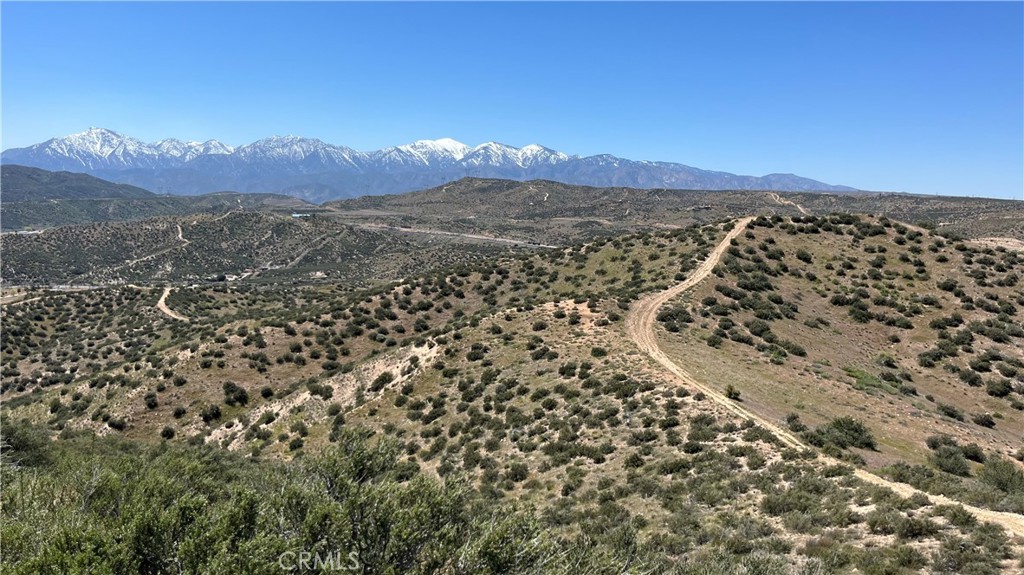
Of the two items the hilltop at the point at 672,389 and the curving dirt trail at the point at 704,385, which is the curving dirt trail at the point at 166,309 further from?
the curving dirt trail at the point at 704,385

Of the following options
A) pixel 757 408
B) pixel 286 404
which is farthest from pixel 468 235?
pixel 757 408

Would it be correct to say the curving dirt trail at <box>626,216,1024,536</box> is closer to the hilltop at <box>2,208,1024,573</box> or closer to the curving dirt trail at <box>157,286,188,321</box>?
the hilltop at <box>2,208,1024,573</box>

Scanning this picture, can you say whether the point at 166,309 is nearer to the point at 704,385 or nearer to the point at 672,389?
the point at 672,389

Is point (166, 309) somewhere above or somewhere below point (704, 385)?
below

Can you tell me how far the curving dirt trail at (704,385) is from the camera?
1196cm

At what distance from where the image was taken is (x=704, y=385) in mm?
22875

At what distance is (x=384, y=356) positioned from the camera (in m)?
35.5

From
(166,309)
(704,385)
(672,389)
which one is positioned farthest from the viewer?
(166,309)

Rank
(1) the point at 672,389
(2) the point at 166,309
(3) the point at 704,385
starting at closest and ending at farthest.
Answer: (1) the point at 672,389
(3) the point at 704,385
(2) the point at 166,309

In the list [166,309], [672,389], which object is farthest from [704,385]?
[166,309]

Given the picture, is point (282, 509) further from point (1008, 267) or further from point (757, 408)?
point (1008, 267)

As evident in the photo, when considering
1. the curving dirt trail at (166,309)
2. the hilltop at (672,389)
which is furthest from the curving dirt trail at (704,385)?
the curving dirt trail at (166,309)

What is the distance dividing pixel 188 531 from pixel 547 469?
1325 centimetres

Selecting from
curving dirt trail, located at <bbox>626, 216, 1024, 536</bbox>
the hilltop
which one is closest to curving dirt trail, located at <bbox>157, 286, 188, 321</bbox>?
the hilltop
